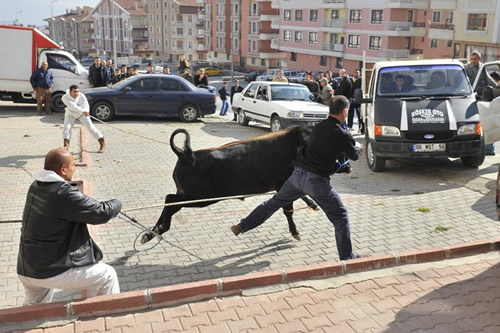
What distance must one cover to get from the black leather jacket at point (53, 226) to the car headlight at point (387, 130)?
23.9ft

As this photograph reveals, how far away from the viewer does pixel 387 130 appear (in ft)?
34.4

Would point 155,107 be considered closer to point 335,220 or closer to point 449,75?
point 449,75

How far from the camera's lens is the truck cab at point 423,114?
10.2 meters

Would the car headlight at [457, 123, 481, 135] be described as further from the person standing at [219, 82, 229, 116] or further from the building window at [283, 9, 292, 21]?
the building window at [283, 9, 292, 21]

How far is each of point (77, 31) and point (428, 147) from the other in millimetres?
130416

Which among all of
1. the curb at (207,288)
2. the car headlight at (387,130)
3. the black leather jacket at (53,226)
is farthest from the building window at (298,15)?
the black leather jacket at (53,226)

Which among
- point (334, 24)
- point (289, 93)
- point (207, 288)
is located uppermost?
point (334, 24)

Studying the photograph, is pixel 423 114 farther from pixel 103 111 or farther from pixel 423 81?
pixel 103 111

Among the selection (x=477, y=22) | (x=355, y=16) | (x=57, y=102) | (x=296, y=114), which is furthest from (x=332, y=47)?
(x=296, y=114)

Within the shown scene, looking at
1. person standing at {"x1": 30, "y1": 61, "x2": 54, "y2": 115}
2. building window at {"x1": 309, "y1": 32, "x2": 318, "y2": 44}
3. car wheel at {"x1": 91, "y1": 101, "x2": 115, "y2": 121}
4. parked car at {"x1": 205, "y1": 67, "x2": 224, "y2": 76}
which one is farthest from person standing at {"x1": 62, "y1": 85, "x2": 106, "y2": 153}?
parked car at {"x1": 205, "y1": 67, "x2": 224, "y2": 76}

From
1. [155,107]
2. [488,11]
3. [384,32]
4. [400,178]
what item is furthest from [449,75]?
[384,32]

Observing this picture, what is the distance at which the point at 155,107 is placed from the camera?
18.0 meters

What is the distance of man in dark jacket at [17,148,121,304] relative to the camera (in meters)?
4.20

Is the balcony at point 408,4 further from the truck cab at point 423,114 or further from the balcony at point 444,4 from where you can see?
the truck cab at point 423,114
